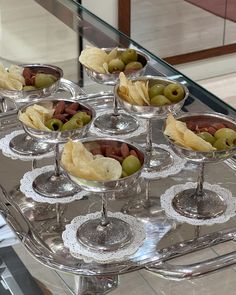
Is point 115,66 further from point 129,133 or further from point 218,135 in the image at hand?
point 218,135

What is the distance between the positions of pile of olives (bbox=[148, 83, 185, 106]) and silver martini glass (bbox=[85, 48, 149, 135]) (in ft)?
0.35

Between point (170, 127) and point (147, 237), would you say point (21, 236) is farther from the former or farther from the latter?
point (170, 127)

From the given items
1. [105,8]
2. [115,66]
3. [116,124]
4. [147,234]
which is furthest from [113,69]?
[105,8]

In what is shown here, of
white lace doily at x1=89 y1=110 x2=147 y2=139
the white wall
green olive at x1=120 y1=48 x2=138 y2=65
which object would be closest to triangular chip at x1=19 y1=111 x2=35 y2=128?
white lace doily at x1=89 y1=110 x2=147 y2=139

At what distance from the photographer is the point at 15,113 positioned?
1578 millimetres

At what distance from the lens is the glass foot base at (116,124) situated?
152 centimetres

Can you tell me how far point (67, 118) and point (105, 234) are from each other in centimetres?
26

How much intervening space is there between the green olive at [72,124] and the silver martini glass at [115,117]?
0.21 m

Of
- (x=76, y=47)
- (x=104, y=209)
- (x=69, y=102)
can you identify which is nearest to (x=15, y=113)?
(x=69, y=102)

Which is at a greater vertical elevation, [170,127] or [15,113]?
[170,127]

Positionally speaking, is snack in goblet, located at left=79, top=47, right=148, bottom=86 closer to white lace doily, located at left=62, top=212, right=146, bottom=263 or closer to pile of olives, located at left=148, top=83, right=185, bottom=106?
pile of olives, located at left=148, top=83, right=185, bottom=106

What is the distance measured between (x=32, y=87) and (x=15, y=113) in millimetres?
116

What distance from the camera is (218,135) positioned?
1.24 meters

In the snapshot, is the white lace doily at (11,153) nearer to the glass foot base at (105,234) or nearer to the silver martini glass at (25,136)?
the silver martini glass at (25,136)
